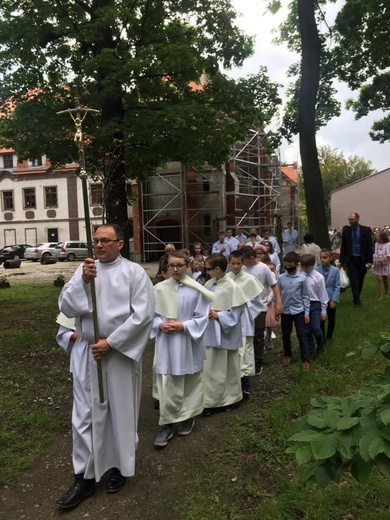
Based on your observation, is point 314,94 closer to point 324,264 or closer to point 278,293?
point 324,264

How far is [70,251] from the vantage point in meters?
35.7

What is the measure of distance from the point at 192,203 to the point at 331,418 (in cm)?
2659

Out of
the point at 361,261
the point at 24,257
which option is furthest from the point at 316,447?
the point at 24,257

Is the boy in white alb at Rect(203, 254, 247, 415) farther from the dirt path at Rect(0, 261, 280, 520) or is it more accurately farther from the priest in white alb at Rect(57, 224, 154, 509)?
the priest in white alb at Rect(57, 224, 154, 509)

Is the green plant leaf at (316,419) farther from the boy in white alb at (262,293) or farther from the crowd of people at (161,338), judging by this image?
the boy in white alb at (262,293)

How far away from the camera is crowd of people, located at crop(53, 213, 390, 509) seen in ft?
11.1

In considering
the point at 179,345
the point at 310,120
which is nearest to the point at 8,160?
the point at 310,120

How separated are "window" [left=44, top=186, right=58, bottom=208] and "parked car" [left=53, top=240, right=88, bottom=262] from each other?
7.93 m

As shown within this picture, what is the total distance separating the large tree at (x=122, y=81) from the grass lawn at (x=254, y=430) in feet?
17.1

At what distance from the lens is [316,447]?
1.65m

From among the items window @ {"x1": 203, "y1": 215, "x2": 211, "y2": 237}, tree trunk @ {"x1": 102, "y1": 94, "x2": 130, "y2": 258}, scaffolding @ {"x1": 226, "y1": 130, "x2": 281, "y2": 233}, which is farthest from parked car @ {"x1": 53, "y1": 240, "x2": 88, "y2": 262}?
tree trunk @ {"x1": 102, "y1": 94, "x2": 130, "y2": 258}

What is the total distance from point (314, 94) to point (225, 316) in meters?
9.72

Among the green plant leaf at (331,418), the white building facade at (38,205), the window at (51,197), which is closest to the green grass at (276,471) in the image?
the green plant leaf at (331,418)

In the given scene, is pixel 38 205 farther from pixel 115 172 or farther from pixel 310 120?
pixel 310 120
